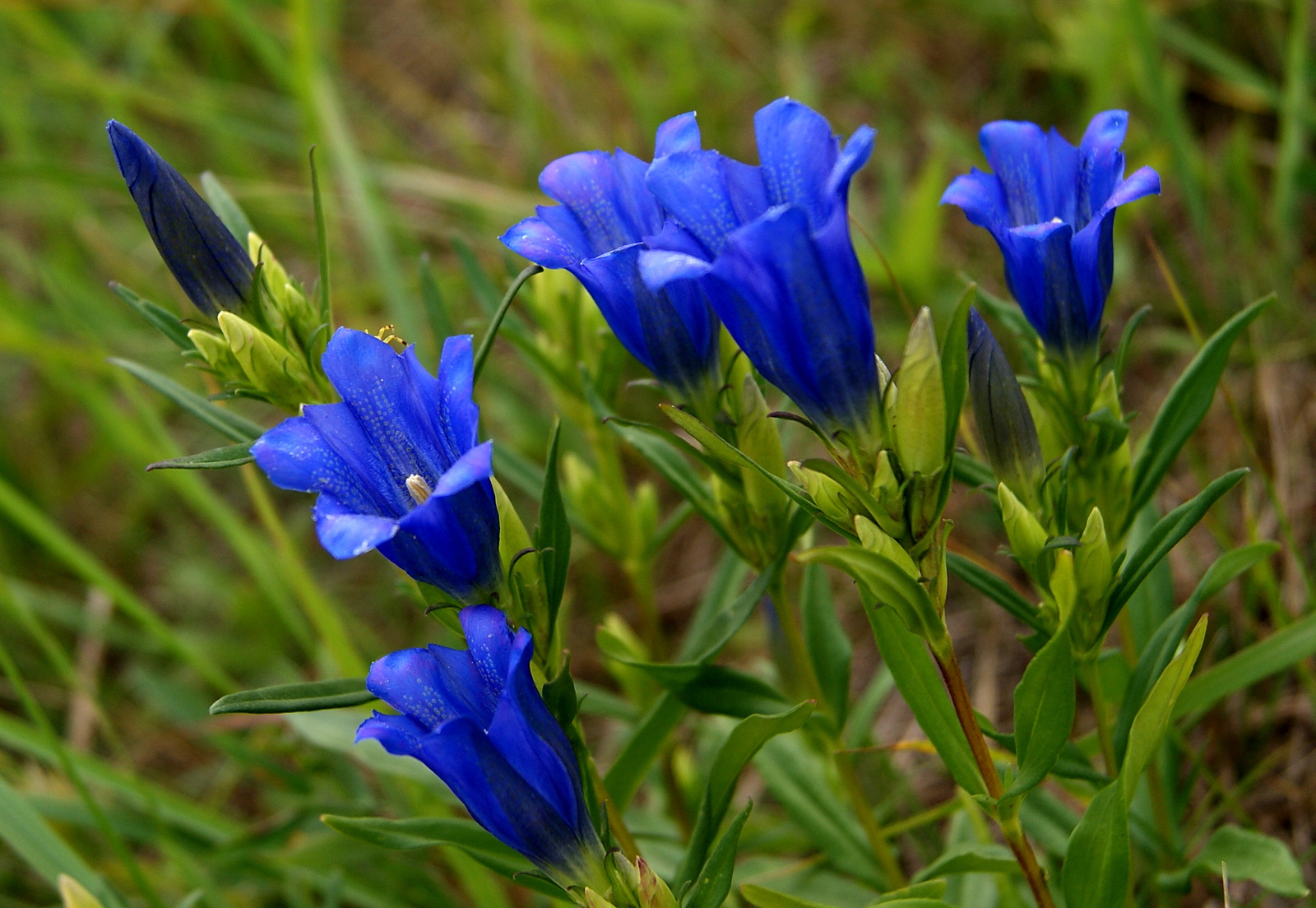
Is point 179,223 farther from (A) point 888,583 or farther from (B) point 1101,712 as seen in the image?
(B) point 1101,712

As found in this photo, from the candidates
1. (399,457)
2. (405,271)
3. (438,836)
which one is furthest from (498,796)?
(405,271)

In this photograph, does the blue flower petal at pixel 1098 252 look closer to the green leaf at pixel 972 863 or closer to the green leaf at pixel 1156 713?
the green leaf at pixel 1156 713

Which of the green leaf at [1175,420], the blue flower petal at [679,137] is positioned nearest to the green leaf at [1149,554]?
the green leaf at [1175,420]

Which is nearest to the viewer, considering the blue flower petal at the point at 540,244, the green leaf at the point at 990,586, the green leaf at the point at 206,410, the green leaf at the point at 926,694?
the blue flower petal at the point at 540,244

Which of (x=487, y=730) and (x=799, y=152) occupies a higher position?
(x=799, y=152)

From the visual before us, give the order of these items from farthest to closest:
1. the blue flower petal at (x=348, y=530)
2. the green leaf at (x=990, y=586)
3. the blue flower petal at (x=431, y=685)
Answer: the green leaf at (x=990, y=586) → the blue flower petal at (x=431, y=685) → the blue flower petal at (x=348, y=530)

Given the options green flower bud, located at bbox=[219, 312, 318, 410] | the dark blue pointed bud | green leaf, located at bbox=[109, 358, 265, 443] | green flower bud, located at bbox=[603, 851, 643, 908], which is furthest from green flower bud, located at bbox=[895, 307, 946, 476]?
green leaf, located at bbox=[109, 358, 265, 443]

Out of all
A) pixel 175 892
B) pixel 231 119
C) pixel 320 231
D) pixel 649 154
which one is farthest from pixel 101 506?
pixel 320 231

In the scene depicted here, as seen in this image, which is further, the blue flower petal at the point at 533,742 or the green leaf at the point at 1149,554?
the green leaf at the point at 1149,554
